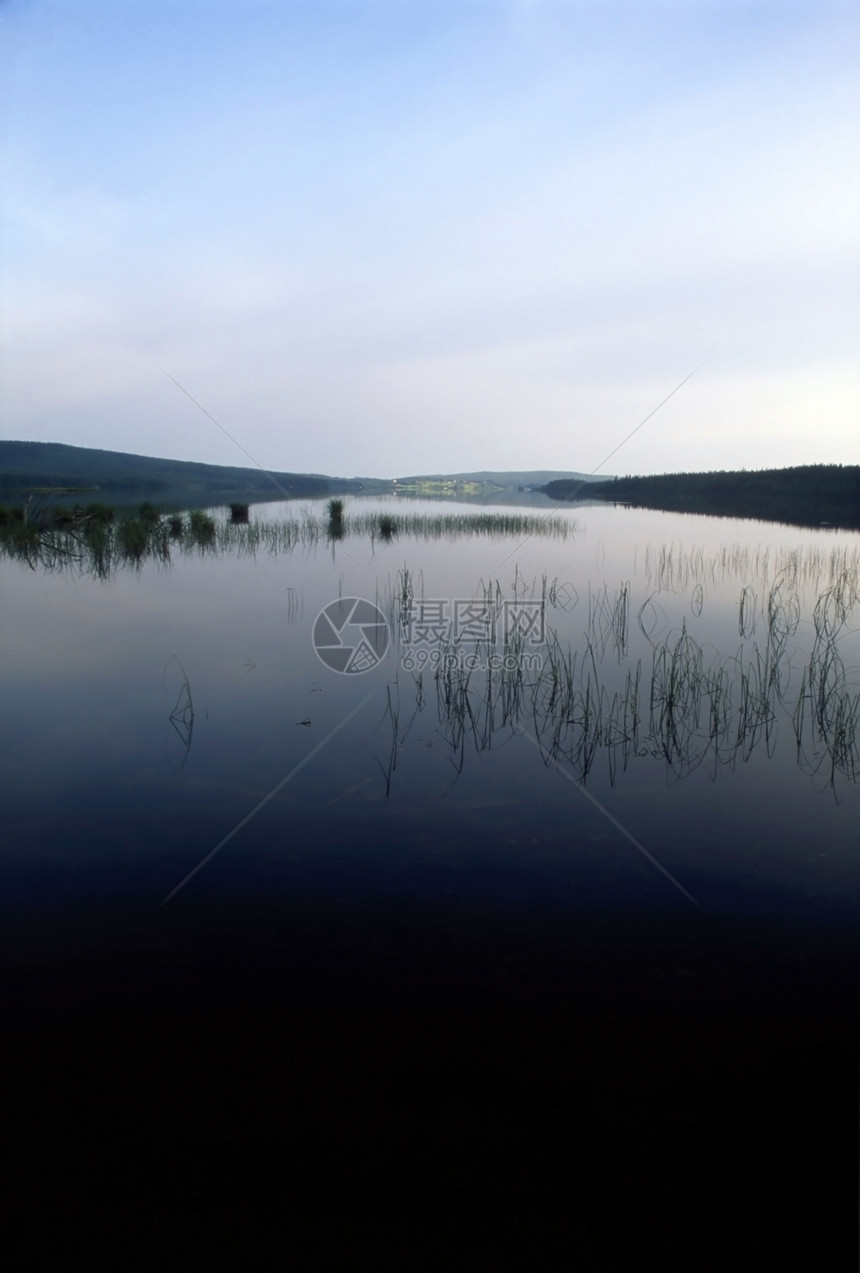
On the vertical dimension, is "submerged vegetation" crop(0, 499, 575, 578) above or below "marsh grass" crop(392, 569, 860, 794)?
above

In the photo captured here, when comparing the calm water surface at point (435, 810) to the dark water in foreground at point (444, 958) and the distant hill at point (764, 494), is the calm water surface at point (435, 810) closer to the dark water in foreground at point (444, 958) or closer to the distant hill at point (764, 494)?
the dark water in foreground at point (444, 958)

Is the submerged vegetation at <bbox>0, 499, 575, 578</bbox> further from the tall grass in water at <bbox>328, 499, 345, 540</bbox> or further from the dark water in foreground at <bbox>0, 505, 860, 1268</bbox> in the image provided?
the dark water in foreground at <bbox>0, 505, 860, 1268</bbox>

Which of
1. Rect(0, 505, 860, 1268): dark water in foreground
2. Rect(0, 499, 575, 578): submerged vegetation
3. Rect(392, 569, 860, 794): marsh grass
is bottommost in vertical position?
Rect(0, 505, 860, 1268): dark water in foreground

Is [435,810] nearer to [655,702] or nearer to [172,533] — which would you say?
[655,702]

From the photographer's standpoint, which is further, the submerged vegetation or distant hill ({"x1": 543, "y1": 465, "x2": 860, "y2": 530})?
distant hill ({"x1": 543, "y1": 465, "x2": 860, "y2": 530})

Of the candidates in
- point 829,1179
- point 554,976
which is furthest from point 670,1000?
point 829,1179

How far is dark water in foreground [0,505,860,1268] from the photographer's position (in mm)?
1597

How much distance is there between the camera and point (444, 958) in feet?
7.68

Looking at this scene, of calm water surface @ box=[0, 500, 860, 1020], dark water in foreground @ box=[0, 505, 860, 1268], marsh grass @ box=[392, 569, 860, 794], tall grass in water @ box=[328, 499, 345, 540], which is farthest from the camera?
tall grass in water @ box=[328, 499, 345, 540]

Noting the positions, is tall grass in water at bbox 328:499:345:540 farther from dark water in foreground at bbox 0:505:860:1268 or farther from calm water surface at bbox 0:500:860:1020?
dark water in foreground at bbox 0:505:860:1268

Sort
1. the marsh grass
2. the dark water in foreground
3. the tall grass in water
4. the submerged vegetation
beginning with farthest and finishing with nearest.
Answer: the tall grass in water
the submerged vegetation
the marsh grass
the dark water in foreground

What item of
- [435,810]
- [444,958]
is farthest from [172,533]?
[444,958]

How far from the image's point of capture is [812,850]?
2.99 metres

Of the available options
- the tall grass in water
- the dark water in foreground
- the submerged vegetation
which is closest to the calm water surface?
the dark water in foreground
